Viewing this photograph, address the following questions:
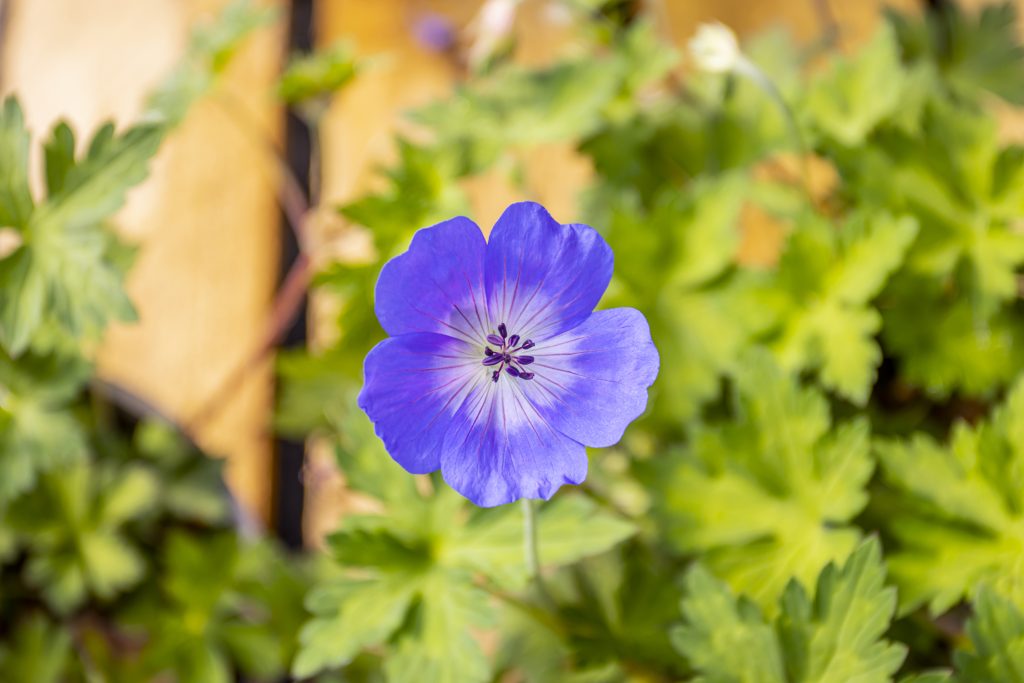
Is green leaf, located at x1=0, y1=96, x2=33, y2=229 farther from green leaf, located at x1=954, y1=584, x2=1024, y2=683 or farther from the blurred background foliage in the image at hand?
green leaf, located at x1=954, y1=584, x2=1024, y2=683

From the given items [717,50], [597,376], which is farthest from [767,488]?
[717,50]

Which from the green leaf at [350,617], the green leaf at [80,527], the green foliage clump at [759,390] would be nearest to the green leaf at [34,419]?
the green leaf at [80,527]

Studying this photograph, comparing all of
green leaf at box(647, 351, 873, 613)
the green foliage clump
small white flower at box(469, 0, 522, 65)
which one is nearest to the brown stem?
the green foliage clump

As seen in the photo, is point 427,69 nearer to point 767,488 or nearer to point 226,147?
point 226,147

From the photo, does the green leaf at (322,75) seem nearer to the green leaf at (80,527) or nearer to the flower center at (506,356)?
the green leaf at (80,527)

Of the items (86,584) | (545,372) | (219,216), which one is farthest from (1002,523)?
(219,216)

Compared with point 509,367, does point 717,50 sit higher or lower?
higher

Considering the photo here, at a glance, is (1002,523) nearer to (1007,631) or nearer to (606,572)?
(1007,631)
